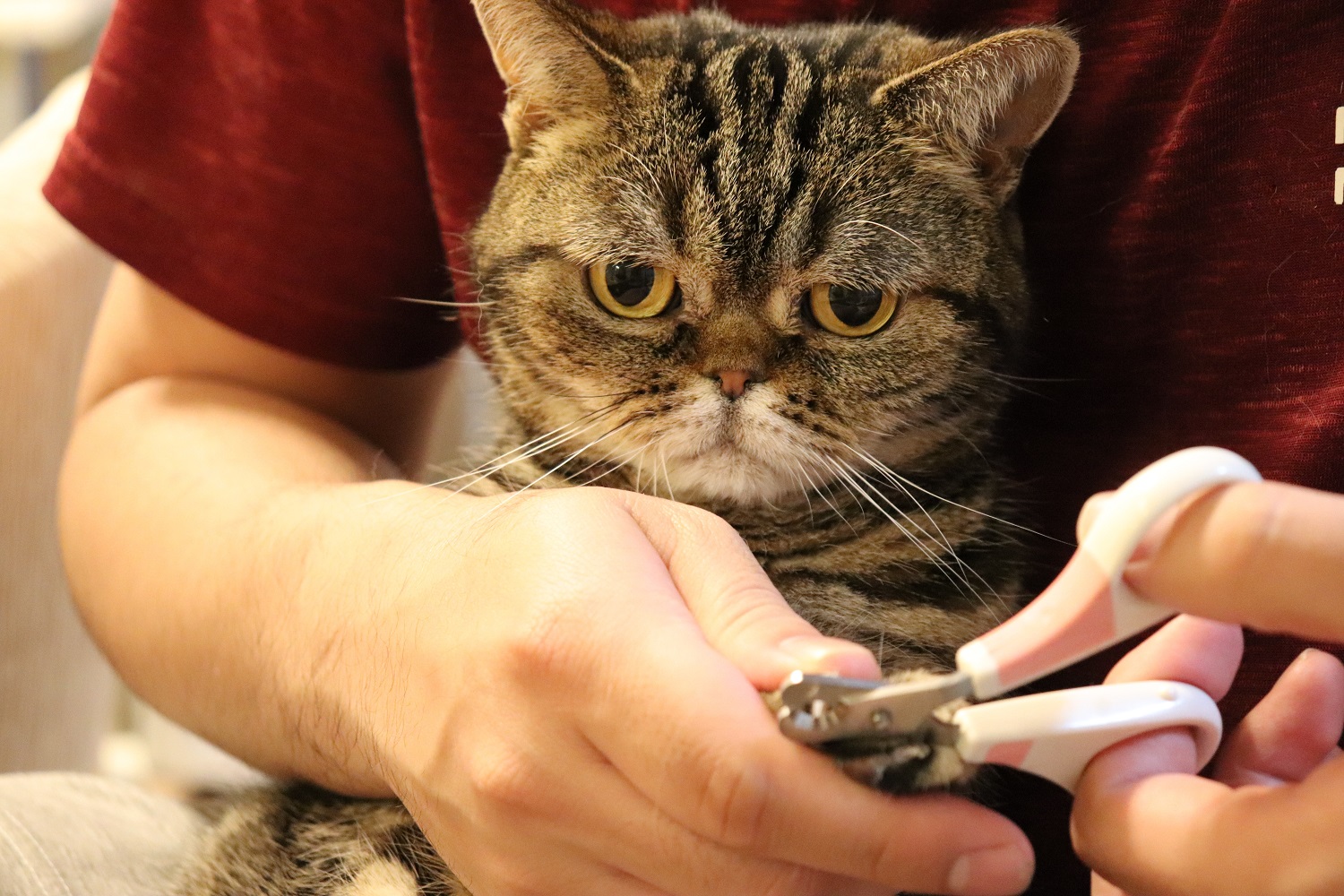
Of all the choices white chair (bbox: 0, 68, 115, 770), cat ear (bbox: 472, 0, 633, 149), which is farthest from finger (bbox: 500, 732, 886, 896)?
white chair (bbox: 0, 68, 115, 770)

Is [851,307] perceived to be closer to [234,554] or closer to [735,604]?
[735,604]

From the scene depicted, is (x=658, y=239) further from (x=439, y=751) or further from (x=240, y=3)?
(x=240, y=3)

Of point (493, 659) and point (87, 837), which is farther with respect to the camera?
point (87, 837)

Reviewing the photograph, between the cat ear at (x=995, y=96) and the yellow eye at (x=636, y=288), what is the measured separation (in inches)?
9.2

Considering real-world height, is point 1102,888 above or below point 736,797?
below

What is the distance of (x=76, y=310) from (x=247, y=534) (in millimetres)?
699

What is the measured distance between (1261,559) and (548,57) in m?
0.71

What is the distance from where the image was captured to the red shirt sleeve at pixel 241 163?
1115 mm

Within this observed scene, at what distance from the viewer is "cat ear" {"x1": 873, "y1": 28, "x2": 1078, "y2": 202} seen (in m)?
0.84

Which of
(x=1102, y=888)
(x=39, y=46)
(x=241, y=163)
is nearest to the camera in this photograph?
(x=1102, y=888)

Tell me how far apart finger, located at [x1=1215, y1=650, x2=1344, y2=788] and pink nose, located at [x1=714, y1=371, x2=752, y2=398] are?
43 cm

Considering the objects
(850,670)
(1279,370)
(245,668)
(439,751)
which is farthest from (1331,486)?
(245,668)

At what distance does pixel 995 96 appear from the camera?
89cm

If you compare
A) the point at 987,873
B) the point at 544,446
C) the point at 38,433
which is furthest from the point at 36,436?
the point at 987,873
